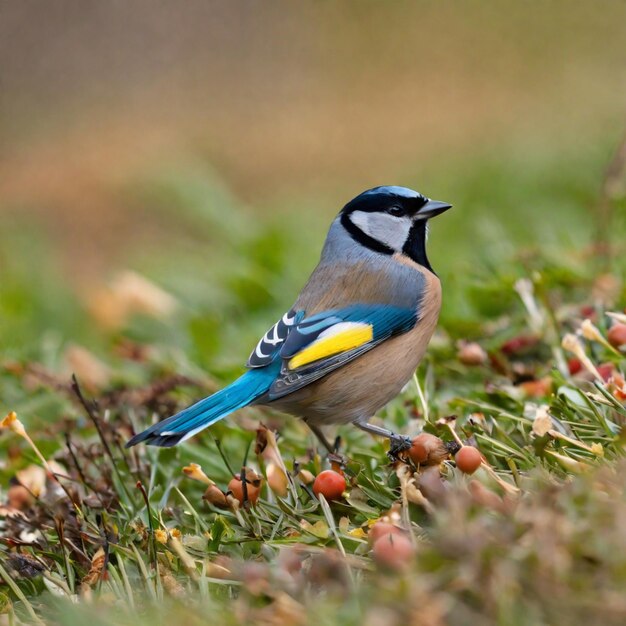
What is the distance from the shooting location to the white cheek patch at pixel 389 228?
3.55 metres

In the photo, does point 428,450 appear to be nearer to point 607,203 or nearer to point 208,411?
point 208,411

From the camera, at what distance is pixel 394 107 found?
1015 cm

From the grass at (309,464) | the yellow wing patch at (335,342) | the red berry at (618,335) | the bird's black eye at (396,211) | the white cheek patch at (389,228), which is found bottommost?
the grass at (309,464)

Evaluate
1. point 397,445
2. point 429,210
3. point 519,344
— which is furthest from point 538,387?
point 429,210

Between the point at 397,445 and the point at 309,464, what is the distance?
237mm

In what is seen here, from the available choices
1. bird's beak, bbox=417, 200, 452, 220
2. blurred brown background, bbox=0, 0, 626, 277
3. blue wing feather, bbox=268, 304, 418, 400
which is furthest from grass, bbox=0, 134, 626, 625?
blurred brown background, bbox=0, 0, 626, 277

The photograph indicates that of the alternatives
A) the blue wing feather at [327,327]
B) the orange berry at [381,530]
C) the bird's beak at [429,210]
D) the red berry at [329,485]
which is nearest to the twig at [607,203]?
the bird's beak at [429,210]

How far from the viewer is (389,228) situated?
356 cm

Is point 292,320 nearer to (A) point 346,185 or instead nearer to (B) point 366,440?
(B) point 366,440

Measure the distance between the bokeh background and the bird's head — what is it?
44 centimetres

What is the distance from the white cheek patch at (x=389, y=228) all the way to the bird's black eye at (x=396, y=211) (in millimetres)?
10

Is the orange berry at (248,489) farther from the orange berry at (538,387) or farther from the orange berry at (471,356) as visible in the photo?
the orange berry at (471,356)

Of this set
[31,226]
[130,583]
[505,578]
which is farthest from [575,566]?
[31,226]

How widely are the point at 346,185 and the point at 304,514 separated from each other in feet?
18.6
